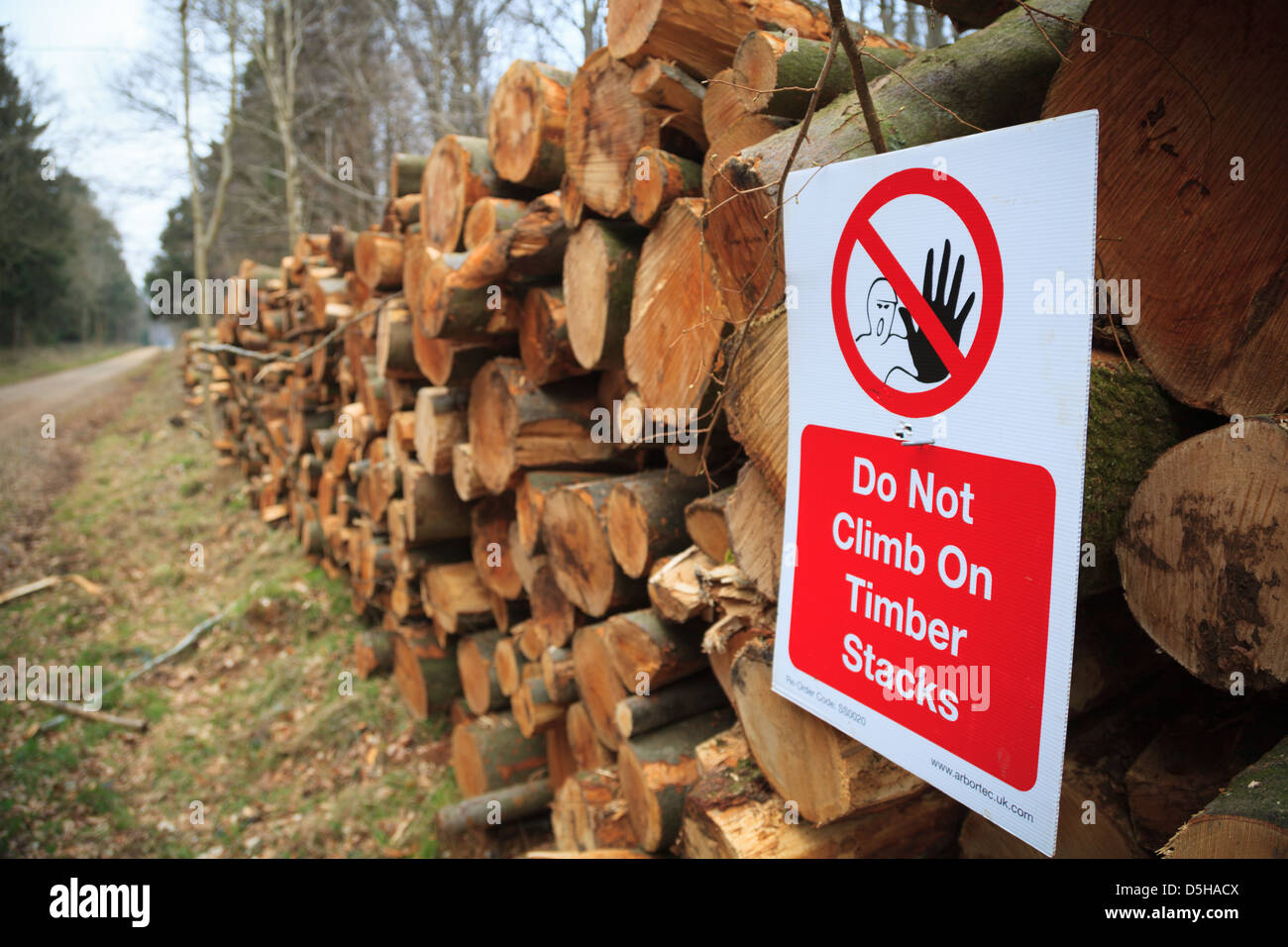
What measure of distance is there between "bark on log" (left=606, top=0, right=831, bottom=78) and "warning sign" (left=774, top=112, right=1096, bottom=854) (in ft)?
3.22

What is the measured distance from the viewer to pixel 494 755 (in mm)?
3764

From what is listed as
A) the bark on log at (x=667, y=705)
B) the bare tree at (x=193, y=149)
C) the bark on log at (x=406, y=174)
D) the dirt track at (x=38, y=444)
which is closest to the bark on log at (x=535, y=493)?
the bark on log at (x=667, y=705)

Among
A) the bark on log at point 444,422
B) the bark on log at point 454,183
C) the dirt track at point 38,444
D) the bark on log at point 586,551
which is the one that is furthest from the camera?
the dirt track at point 38,444

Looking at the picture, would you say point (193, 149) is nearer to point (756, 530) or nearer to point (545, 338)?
point (545, 338)

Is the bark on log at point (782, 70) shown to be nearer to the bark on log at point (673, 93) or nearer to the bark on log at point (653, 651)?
the bark on log at point (673, 93)

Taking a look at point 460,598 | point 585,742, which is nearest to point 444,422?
point 460,598

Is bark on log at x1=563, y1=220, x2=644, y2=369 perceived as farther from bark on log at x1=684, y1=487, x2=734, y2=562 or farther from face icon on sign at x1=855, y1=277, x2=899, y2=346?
face icon on sign at x1=855, y1=277, x2=899, y2=346

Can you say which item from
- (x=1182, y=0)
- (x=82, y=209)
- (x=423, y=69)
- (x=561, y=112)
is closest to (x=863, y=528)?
(x=1182, y=0)

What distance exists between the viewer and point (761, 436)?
1650mm

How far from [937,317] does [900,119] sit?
2.16 ft

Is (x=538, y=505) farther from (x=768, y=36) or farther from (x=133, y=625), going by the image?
(x=133, y=625)
